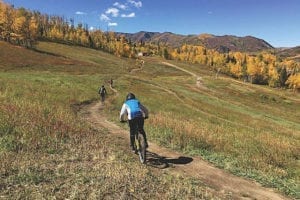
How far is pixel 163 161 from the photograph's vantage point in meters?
14.0

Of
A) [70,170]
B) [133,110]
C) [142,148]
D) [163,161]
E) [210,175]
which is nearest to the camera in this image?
[70,170]

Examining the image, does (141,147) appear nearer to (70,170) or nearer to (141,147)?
(141,147)

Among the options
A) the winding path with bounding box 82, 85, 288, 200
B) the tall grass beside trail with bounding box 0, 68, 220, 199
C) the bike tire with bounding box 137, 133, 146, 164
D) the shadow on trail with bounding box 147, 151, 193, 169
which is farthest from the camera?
the shadow on trail with bounding box 147, 151, 193, 169

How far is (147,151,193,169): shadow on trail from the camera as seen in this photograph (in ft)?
43.6

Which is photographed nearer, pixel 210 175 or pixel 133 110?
pixel 210 175

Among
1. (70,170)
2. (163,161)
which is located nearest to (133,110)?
(163,161)

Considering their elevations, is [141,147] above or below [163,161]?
above

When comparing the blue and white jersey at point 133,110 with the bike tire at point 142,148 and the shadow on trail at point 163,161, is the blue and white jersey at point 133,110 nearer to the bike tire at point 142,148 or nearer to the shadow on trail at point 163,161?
the bike tire at point 142,148

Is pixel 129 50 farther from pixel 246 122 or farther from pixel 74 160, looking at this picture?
pixel 74 160

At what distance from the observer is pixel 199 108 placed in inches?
1937

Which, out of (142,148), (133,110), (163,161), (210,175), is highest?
(133,110)

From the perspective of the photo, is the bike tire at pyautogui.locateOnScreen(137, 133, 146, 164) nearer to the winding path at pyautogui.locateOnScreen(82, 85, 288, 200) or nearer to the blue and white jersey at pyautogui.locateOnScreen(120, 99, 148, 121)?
the winding path at pyautogui.locateOnScreen(82, 85, 288, 200)

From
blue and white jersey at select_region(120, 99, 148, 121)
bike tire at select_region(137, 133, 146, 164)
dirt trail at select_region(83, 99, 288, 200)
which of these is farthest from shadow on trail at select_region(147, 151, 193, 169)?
blue and white jersey at select_region(120, 99, 148, 121)

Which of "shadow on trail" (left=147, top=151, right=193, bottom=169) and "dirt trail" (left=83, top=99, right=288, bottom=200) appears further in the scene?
"shadow on trail" (left=147, top=151, right=193, bottom=169)
